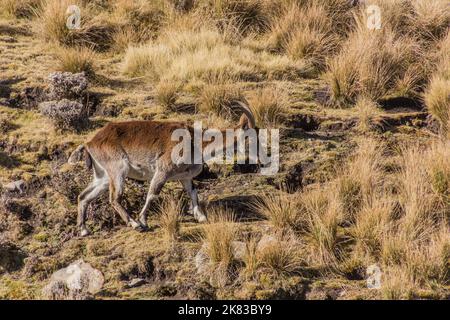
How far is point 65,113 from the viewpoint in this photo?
45.7 ft

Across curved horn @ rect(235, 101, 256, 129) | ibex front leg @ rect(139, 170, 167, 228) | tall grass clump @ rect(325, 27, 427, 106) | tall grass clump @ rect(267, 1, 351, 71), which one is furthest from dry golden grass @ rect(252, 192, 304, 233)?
tall grass clump @ rect(267, 1, 351, 71)

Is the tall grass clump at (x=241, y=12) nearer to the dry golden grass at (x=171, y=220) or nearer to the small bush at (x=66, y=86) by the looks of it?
the small bush at (x=66, y=86)

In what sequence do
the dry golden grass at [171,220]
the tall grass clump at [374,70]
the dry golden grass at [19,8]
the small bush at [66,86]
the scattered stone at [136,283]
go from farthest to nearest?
the dry golden grass at [19,8]
the tall grass clump at [374,70]
the small bush at [66,86]
the dry golden grass at [171,220]
the scattered stone at [136,283]

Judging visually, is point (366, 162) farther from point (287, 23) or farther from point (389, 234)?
point (287, 23)

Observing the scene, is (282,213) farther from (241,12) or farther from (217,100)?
(241,12)

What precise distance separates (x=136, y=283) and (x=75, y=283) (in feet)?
2.54

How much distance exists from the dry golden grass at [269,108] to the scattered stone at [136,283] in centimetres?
447

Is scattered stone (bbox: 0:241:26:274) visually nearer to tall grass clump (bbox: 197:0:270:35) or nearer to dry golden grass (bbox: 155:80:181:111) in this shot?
dry golden grass (bbox: 155:80:181:111)

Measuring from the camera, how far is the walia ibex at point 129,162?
11703 mm

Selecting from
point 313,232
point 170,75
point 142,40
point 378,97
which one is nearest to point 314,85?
point 378,97

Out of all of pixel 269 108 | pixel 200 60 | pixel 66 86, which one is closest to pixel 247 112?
pixel 269 108

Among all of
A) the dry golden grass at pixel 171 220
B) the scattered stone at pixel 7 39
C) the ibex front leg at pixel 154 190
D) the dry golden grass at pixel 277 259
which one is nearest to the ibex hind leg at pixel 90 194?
the ibex front leg at pixel 154 190

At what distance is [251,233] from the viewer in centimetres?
1173

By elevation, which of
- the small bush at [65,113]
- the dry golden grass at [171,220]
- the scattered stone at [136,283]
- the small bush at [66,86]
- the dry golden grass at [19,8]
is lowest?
the scattered stone at [136,283]
